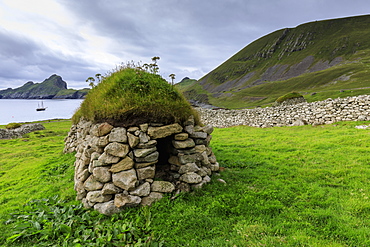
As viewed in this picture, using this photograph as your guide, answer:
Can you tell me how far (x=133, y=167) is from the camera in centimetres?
629

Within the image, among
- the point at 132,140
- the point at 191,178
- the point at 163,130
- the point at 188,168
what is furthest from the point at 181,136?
the point at 132,140

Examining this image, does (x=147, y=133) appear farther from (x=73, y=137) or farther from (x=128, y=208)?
(x=73, y=137)

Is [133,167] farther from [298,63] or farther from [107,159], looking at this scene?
[298,63]

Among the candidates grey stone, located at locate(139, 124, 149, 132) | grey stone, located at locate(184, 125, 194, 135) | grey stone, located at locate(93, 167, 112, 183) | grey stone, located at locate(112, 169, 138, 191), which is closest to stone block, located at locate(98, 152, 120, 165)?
grey stone, located at locate(93, 167, 112, 183)

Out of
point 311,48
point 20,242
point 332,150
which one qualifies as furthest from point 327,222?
point 311,48

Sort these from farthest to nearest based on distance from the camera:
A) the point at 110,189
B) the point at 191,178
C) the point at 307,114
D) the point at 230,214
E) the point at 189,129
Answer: the point at 307,114 < the point at 189,129 < the point at 191,178 < the point at 110,189 < the point at 230,214

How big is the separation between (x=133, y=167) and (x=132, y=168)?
0.38 ft

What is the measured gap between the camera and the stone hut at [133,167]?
594cm

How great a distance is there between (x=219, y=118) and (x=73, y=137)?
2201 cm

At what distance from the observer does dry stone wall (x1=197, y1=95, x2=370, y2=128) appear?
17.7 metres

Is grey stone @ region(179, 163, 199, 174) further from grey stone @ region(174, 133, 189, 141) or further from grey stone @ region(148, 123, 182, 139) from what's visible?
grey stone @ region(148, 123, 182, 139)

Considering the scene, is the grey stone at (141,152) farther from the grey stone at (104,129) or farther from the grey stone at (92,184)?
the grey stone at (92,184)

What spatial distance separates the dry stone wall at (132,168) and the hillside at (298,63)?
7639 centimetres

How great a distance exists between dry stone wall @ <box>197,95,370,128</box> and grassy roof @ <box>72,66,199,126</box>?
18.3 metres
